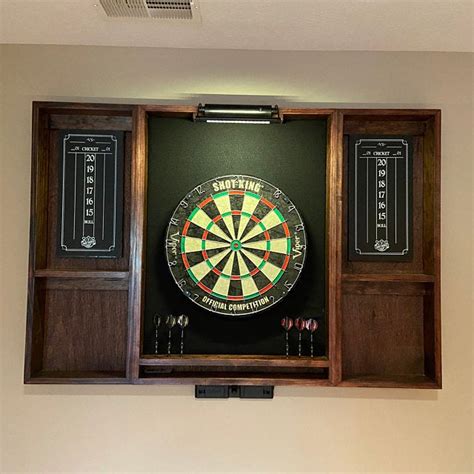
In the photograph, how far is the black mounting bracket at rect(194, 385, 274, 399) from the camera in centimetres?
267

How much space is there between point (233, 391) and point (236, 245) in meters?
0.77

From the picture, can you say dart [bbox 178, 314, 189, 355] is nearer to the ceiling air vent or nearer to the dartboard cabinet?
the dartboard cabinet

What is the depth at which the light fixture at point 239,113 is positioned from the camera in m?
2.60

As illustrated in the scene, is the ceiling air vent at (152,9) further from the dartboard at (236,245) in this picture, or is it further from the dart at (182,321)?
the dart at (182,321)

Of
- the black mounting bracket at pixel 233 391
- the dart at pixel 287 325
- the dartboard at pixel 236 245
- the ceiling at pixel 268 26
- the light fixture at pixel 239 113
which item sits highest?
the ceiling at pixel 268 26

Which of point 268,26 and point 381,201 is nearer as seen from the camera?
point 268,26

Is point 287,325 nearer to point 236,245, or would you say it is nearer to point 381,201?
point 236,245

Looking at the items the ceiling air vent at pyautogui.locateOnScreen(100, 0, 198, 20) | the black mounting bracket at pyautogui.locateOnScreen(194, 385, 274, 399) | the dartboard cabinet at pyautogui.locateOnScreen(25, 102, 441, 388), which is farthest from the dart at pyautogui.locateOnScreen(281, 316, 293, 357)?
the ceiling air vent at pyautogui.locateOnScreen(100, 0, 198, 20)

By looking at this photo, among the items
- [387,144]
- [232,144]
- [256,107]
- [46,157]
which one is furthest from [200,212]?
[387,144]

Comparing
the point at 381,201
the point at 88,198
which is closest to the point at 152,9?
the point at 88,198

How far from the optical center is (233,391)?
8.80ft

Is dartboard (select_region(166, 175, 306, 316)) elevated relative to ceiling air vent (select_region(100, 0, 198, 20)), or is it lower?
lower

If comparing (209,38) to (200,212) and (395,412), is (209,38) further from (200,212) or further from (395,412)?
(395,412)

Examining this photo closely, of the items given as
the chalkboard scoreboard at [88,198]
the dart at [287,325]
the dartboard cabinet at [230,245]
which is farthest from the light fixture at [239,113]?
A: the dart at [287,325]
